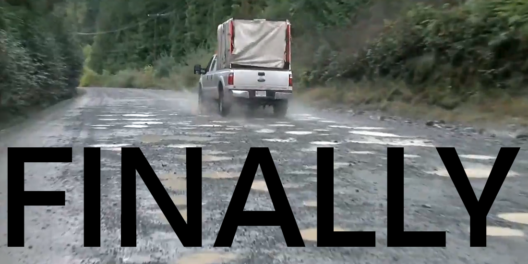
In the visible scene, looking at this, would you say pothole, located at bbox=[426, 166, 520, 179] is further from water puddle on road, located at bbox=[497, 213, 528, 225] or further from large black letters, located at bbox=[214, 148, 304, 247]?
large black letters, located at bbox=[214, 148, 304, 247]

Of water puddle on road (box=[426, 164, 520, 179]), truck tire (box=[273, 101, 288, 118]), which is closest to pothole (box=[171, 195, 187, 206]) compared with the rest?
water puddle on road (box=[426, 164, 520, 179])

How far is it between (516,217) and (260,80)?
1312 centimetres

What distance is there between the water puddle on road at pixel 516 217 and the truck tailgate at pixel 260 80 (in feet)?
42.1

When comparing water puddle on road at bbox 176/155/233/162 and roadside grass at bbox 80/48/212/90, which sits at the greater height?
roadside grass at bbox 80/48/212/90

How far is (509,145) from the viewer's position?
11.9 metres

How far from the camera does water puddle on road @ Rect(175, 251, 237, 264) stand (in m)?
4.98

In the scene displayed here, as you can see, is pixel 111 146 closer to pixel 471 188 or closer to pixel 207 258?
pixel 471 188

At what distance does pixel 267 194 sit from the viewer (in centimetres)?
717

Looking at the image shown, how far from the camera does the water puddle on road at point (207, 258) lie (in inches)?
196

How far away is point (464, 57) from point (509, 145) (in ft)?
30.4

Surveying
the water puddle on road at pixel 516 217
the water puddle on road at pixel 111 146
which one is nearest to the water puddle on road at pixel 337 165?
the water puddle on road at pixel 516 217

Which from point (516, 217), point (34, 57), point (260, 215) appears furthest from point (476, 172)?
point (34, 57)

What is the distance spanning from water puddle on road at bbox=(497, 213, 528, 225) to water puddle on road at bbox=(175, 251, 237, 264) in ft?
8.72

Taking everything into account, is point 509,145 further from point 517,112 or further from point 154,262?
point 154,262
